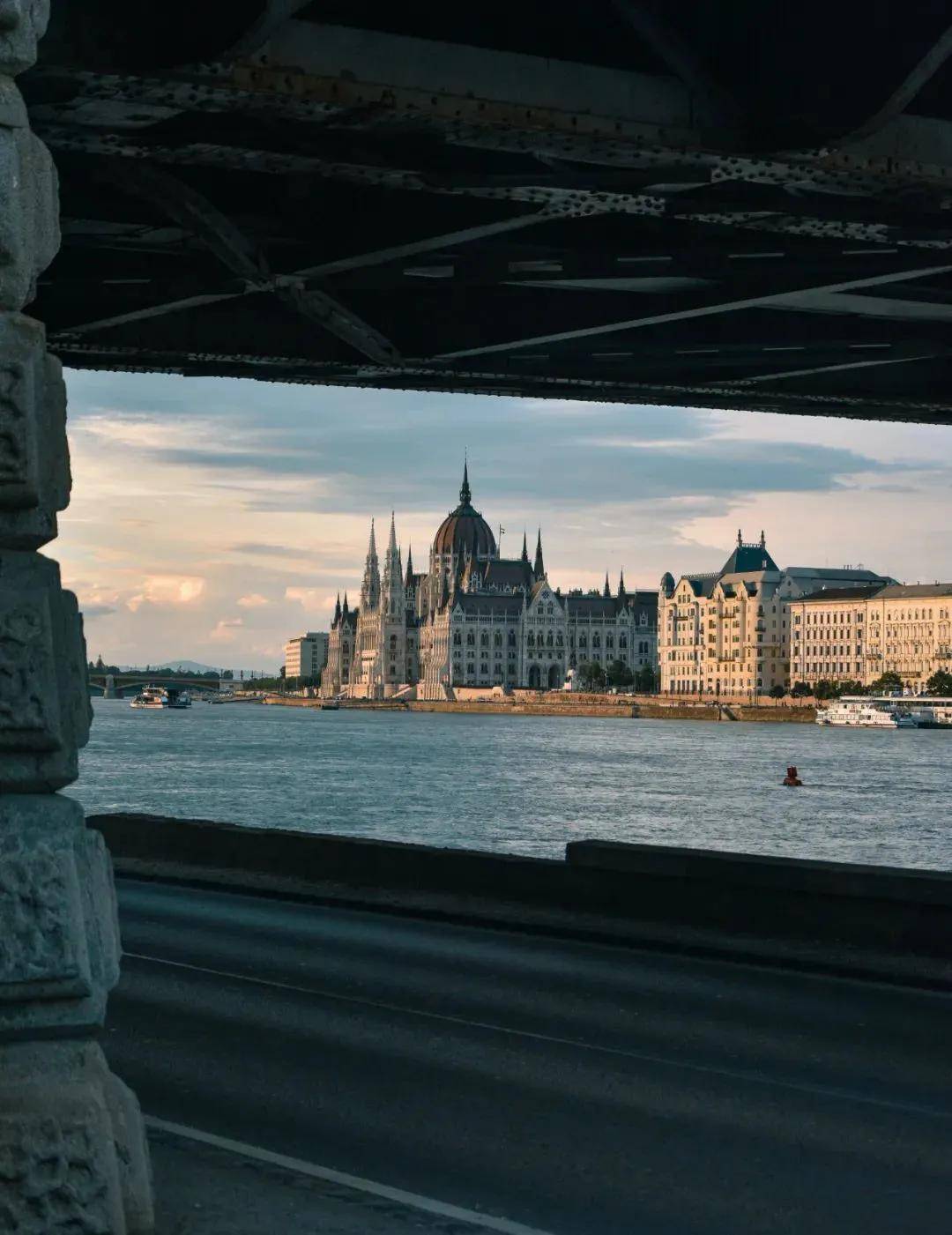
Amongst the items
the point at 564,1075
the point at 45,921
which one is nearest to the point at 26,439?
the point at 45,921

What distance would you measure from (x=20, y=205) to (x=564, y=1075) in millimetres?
6638

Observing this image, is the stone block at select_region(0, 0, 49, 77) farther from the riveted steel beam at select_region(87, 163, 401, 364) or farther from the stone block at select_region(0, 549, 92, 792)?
the riveted steel beam at select_region(87, 163, 401, 364)

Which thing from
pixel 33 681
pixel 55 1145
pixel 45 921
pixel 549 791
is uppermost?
pixel 33 681

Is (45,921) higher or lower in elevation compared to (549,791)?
higher

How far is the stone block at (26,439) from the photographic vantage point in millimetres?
6233

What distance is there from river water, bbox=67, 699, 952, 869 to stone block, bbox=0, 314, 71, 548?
47.4 metres

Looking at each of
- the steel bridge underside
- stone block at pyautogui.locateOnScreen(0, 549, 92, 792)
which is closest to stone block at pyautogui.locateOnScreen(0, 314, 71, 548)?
stone block at pyautogui.locateOnScreen(0, 549, 92, 792)

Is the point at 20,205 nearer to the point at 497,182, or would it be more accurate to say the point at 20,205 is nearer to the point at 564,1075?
the point at 564,1075

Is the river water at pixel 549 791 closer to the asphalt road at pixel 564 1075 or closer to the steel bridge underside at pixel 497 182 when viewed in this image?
the steel bridge underside at pixel 497 182

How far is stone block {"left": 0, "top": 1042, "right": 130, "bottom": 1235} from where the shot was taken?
623cm

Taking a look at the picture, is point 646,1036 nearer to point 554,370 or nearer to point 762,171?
point 762,171

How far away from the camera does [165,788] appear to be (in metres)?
80.3

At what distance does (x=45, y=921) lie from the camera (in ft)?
20.5

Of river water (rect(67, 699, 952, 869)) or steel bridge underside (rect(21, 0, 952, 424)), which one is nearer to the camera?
steel bridge underside (rect(21, 0, 952, 424))
